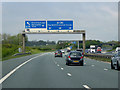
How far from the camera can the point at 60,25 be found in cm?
6444

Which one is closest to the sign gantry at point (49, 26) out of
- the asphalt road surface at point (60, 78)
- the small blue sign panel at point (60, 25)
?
the small blue sign panel at point (60, 25)

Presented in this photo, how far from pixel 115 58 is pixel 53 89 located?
12556 millimetres

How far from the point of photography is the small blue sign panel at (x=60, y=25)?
64250 millimetres

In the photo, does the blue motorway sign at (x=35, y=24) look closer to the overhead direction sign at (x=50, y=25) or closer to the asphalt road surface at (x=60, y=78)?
the overhead direction sign at (x=50, y=25)

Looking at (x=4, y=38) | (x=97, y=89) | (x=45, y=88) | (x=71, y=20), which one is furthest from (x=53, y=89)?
(x=4, y=38)

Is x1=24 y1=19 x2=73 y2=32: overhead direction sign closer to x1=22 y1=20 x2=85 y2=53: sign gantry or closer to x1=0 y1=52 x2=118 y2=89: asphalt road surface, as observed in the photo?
x1=22 y1=20 x2=85 y2=53: sign gantry

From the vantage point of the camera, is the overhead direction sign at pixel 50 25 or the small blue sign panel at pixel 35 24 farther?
the small blue sign panel at pixel 35 24

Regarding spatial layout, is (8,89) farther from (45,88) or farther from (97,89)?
(97,89)

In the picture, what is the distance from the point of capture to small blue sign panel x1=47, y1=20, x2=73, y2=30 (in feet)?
211

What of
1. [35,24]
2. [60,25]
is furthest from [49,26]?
[35,24]

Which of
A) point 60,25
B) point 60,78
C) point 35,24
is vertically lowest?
point 60,78

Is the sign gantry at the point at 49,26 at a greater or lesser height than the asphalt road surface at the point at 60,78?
greater

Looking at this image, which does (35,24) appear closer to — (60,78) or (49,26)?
(49,26)

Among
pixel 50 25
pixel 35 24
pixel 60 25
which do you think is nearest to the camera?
pixel 60 25
